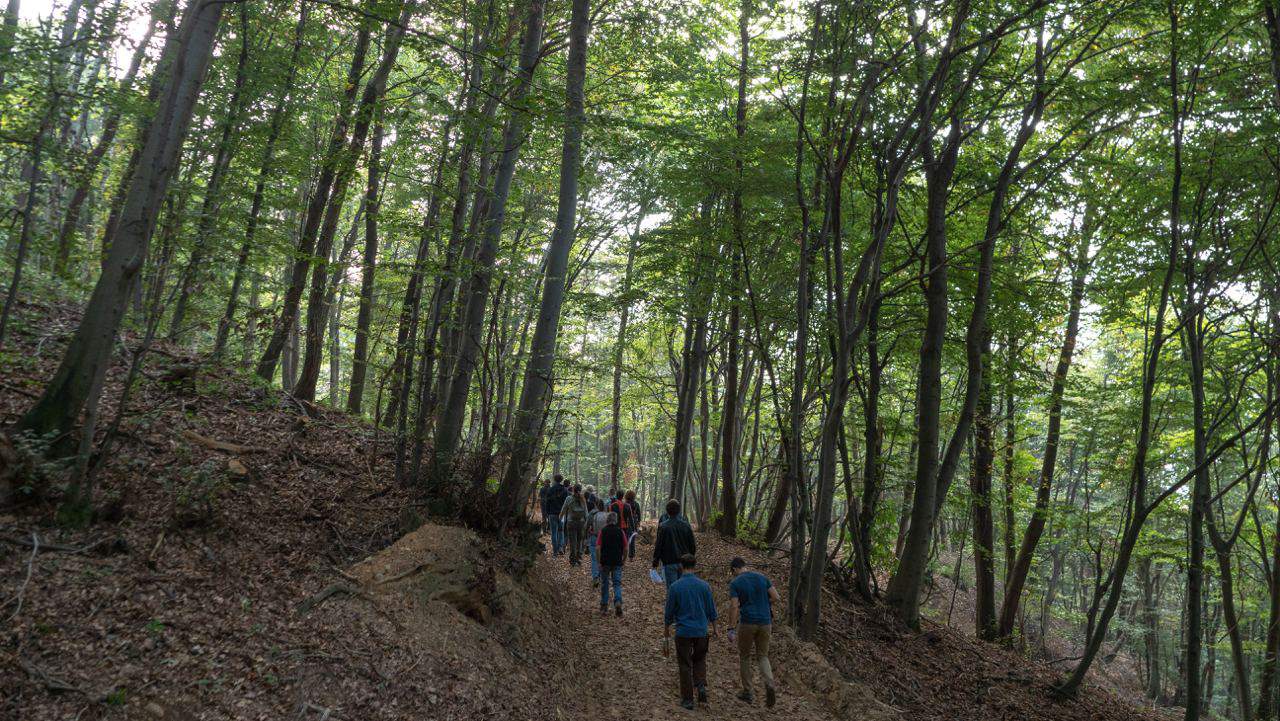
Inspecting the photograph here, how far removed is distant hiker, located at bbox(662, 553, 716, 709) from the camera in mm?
7383

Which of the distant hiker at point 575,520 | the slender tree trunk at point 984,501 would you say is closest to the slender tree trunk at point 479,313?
the distant hiker at point 575,520

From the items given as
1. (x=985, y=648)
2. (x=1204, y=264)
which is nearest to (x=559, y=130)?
(x=1204, y=264)

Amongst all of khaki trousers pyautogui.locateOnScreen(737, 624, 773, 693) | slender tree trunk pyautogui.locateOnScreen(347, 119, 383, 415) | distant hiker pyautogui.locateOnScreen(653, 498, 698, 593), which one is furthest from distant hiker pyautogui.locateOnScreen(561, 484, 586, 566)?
khaki trousers pyautogui.locateOnScreen(737, 624, 773, 693)

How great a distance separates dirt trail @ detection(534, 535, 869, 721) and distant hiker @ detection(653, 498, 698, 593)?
1.20 metres

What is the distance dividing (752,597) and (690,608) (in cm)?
88

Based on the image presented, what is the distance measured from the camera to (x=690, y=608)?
7422mm

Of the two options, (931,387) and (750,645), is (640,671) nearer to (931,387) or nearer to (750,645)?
(750,645)

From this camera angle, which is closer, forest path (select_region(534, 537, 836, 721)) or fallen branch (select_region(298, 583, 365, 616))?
fallen branch (select_region(298, 583, 365, 616))

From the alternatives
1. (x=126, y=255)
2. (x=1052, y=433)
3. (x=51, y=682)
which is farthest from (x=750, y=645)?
(x=1052, y=433)

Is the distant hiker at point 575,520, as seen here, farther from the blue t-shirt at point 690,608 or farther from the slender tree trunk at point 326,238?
the blue t-shirt at point 690,608

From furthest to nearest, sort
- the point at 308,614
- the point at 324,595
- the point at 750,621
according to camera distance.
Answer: the point at 750,621, the point at 324,595, the point at 308,614

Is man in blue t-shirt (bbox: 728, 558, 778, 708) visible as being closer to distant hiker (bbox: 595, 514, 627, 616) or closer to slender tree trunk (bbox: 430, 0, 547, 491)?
distant hiker (bbox: 595, 514, 627, 616)

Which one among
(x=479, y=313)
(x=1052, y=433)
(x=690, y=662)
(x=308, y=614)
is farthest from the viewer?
(x=1052, y=433)

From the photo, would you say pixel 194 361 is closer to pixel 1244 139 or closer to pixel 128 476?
pixel 128 476
